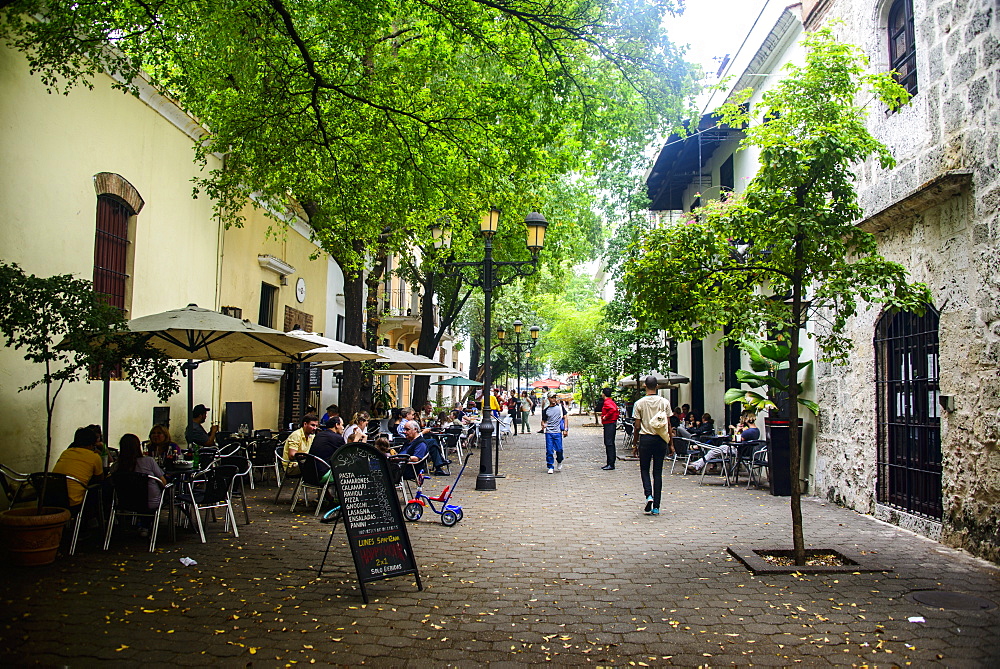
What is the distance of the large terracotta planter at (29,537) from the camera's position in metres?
6.44

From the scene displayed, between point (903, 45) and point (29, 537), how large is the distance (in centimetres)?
1118

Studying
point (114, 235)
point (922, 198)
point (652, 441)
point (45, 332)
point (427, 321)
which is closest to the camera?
point (45, 332)

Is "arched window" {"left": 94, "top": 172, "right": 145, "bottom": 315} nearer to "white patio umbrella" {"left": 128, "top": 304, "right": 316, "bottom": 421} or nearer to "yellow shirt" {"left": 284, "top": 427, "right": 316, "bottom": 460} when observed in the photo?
"white patio umbrella" {"left": 128, "top": 304, "right": 316, "bottom": 421}

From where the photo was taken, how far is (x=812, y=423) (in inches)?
464

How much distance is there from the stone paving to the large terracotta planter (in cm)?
16

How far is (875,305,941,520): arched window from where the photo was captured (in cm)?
850

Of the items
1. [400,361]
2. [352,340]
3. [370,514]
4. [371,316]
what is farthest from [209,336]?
[371,316]

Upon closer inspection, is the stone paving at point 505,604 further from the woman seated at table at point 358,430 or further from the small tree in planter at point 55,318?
the woman seated at table at point 358,430

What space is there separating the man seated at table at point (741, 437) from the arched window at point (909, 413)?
11.9ft

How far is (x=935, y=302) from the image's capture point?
8164mm

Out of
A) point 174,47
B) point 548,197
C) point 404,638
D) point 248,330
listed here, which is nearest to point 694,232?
point 404,638

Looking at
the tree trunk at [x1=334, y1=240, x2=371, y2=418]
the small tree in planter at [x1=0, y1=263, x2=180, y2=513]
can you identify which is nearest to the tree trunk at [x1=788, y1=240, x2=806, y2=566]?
the small tree in planter at [x1=0, y1=263, x2=180, y2=513]

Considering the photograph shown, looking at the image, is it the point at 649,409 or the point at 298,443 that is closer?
the point at 649,409

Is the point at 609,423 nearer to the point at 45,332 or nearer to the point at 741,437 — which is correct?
the point at 741,437
